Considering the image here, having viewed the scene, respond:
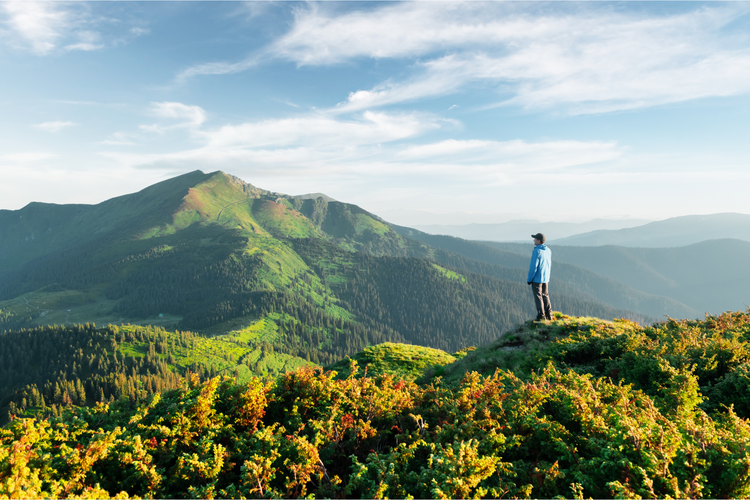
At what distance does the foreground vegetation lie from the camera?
5.52 metres

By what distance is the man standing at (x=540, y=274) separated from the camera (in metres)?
17.9

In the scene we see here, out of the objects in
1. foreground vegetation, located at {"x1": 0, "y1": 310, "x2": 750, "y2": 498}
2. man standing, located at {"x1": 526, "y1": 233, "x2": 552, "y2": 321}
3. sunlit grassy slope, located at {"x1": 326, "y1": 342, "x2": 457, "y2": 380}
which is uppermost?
man standing, located at {"x1": 526, "y1": 233, "x2": 552, "y2": 321}

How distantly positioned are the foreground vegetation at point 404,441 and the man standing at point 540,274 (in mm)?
7370

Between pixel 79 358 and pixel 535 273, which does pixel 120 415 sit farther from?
pixel 79 358

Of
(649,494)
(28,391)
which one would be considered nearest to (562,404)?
(649,494)

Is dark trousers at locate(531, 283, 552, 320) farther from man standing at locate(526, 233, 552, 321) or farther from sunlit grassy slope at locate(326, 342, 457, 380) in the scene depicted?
sunlit grassy slope at locate(326, 342, 457, 380)

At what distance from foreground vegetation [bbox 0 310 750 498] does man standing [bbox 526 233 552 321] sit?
737cm

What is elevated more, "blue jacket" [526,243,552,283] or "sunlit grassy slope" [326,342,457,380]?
"blue jacket" [526,243,552,283]

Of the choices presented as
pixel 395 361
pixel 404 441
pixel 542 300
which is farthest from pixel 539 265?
pixel 404 441

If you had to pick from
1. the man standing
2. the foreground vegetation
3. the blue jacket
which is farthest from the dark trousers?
the foreground vegetation

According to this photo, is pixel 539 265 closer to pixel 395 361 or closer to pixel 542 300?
pixel 542 300

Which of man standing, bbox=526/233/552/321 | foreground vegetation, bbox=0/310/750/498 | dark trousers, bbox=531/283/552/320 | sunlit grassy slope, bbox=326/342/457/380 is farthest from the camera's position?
dark trousers, bbox=531/283/552/320

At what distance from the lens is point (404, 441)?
25.0 ft

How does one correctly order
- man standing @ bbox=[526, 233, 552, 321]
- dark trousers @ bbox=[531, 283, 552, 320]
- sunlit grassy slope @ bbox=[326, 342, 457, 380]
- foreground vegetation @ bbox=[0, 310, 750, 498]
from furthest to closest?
dark trousers @ bbox=[531, 283, 552, 320] → man standing @ bbox=[526, 233, 552, 321] → sunlit grassy slope @ bbox=[326, 342, 457, 380] → foreground vegetation @ bbox=[0, 310, 750, 498]
